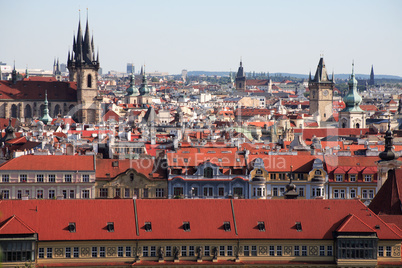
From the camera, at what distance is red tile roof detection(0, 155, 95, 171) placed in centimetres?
8056

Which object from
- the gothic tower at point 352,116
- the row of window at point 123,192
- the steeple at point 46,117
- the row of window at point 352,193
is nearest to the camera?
the row of window at point 123,192

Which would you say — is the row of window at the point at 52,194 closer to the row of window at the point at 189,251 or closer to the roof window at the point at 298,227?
the row of window at the point at 189,251

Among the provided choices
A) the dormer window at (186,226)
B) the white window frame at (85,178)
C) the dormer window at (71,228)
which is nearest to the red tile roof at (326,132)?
the white window frame at (85,178)

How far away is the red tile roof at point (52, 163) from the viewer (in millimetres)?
80562

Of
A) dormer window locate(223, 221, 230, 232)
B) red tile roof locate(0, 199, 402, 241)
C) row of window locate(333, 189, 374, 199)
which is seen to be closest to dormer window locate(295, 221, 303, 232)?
red tile roof locate(0, 199, 402, 241)

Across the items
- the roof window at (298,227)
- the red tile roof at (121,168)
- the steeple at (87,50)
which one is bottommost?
the red tile roof at (121,168)

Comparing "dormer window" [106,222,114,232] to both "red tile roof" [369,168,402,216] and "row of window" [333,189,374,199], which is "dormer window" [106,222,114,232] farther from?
"row of window" [333,189,374,199]

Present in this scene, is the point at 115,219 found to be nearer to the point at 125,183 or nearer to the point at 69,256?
the point at 69,256

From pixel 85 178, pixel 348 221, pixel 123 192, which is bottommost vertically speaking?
pixel 123 192

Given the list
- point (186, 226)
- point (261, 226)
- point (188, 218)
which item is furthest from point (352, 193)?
point (186, 226)

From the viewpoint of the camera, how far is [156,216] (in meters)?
55.3

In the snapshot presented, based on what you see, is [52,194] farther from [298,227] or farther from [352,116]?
[352,116]

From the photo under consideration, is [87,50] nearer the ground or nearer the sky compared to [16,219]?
nearer the sky

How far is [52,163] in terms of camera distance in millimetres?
81188
